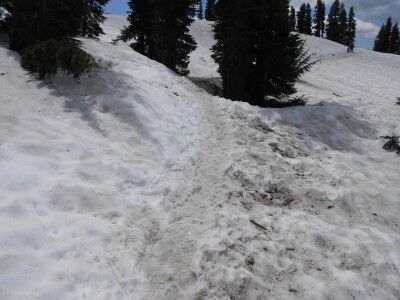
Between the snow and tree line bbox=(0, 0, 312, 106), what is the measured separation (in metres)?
0.77

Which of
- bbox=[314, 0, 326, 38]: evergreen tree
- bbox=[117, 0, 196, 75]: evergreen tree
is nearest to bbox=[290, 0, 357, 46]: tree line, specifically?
bbox=[314, 0, 326, 38]: evergreen tree

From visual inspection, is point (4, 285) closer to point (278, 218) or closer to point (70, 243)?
point (70, 243)

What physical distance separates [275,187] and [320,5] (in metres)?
102

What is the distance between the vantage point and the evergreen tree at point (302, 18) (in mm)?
98250

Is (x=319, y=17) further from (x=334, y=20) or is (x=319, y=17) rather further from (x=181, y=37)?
(x=181, y=37)

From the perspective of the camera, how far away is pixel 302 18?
98812mm

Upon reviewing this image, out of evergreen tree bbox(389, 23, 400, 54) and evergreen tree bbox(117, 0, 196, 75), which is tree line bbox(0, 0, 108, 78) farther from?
evergreen tree bbox(389, 23, 400, 54)

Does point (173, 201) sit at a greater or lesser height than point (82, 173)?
lesser

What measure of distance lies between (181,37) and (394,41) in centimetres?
9555

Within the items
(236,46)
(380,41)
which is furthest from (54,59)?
(380,41)

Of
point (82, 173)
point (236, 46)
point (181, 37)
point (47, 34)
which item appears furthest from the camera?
point (181, 37)

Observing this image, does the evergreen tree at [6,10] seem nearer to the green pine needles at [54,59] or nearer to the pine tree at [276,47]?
the green pine needles at [54,59]

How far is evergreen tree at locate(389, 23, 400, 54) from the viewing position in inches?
3804

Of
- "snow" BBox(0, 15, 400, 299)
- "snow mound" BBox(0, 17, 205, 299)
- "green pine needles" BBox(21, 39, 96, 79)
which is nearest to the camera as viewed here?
"snow mound" BBox(0, 17, 205, 299)
